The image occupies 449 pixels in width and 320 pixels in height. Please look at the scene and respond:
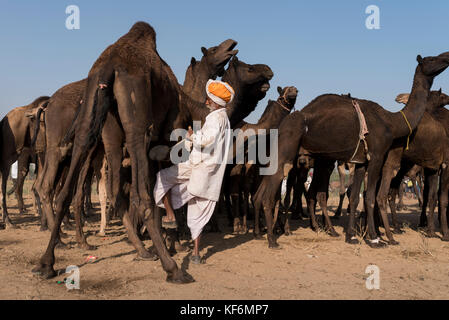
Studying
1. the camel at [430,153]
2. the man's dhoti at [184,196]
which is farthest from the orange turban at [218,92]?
the camel at [430,153]

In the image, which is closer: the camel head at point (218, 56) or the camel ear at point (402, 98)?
the camel head at point (218, 56)

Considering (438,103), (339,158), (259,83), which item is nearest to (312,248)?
(339,158)

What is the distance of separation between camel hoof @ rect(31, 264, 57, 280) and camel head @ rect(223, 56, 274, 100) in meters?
4.94

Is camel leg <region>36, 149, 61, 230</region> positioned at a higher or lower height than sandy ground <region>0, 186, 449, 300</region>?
higher

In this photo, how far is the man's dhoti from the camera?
626 centimetres

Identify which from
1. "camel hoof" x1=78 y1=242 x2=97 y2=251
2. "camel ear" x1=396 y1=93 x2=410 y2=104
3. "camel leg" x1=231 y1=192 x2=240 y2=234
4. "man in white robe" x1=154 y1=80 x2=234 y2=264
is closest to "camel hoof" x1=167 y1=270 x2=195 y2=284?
"man in white robe" x1=154 y1=80 x2=234 y2=264

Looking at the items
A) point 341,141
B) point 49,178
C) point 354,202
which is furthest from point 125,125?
point 354,202

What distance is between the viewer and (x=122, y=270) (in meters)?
5.73

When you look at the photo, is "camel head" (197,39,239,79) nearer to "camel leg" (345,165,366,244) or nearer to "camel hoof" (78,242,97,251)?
"camel leg" (345,165,366,244)

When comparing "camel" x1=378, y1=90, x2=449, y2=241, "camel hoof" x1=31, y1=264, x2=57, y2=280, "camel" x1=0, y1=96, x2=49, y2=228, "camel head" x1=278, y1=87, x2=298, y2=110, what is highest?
"camel head" x1=278, y1=87, x2=298, y2=110

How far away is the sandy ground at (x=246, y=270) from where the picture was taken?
473 cm

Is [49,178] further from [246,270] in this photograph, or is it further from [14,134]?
[14,134]

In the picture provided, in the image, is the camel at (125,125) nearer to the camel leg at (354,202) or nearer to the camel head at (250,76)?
the camel head at (250,76)

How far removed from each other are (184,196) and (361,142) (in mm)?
3823
